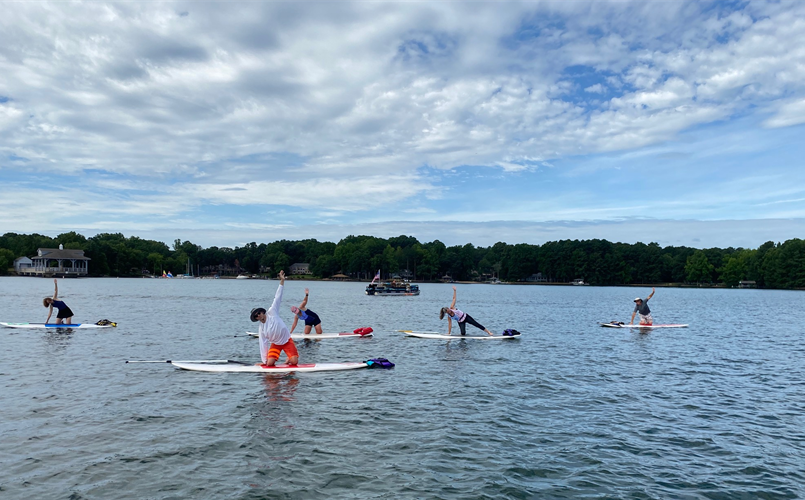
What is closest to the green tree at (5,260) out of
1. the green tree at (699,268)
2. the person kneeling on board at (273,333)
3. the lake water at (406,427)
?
the lake water at (406,427)

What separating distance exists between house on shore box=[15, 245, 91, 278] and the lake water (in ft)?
538

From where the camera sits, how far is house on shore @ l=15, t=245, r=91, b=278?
526 feet

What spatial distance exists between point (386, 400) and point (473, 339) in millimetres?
14773

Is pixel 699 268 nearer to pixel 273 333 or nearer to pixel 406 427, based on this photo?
pixel 273 333

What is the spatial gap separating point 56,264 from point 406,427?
18774 cm

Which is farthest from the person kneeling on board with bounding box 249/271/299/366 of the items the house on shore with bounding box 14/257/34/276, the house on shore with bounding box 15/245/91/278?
the house on shore with bounding box 14/257/34/276

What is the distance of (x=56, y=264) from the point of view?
16475cm

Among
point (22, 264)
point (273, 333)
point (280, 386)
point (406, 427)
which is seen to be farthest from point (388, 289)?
point (22, 264)

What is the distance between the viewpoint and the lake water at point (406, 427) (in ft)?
29.0

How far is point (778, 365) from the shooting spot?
21609 millimetres

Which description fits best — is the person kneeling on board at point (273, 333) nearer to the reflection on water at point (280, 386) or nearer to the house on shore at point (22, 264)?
the reflection on water at point (280, 386)

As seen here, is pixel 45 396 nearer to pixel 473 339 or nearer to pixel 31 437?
pixel 31 437

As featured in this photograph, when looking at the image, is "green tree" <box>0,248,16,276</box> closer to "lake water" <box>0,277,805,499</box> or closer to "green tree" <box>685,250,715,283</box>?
"lake water" <box>0,277,805,499</box>

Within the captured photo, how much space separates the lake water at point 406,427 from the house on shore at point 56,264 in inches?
6460
